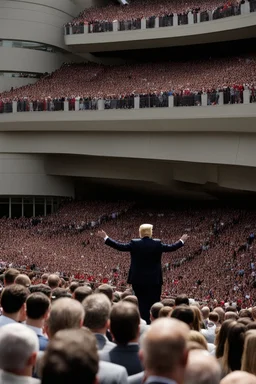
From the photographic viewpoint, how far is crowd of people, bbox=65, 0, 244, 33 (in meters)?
39.0

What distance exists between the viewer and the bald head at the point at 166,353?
3.90 metres

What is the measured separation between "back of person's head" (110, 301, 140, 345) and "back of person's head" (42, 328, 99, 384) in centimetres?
161

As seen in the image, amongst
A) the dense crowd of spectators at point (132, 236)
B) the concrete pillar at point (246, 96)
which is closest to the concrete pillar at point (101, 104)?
the dense crowd of spectators at point (132, 236)

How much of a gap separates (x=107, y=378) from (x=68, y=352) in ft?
3.72

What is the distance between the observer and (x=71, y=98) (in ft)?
125

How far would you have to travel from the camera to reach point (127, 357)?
5496 millimetres

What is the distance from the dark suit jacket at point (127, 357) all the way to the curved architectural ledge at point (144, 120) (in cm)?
2394

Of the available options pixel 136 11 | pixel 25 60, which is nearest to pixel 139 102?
pixel 136 11

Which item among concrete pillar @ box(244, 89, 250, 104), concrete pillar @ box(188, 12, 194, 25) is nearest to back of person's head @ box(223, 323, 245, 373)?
concrete pillar @ box(244, 89, 250, 104)

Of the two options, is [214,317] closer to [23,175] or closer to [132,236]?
[132,236]

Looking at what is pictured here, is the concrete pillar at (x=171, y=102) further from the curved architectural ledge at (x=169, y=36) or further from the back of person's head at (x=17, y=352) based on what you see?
the back of person's head at (x=17, y=352)

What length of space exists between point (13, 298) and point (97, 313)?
113 centimetres

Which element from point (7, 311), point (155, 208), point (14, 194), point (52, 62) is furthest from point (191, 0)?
point (7, 311)

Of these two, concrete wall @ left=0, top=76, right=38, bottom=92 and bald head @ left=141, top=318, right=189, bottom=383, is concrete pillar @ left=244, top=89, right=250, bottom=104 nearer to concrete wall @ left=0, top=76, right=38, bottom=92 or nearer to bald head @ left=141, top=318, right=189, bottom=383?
concrete wall @ left=0, top=76, right=38, bottom=92
